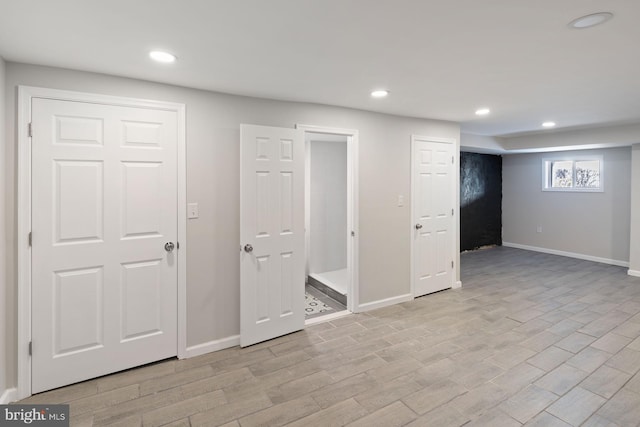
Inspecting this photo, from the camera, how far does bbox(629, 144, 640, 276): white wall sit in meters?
5.12

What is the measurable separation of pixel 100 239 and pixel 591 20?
10.9 feet

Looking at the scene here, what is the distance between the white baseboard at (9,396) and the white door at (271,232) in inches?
59.9

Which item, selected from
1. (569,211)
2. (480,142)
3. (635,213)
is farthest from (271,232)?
(569,211)

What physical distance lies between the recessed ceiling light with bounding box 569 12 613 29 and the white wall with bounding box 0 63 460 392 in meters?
2.12

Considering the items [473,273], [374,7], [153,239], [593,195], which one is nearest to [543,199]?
[593,195]

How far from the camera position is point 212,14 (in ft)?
5.31

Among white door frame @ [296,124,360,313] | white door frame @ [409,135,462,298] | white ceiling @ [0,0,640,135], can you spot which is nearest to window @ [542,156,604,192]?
white door frame @ [409,135,462,298]

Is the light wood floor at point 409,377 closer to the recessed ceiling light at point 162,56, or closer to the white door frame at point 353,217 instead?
the white door frame at point 353,217

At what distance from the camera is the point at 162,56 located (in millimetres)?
2109

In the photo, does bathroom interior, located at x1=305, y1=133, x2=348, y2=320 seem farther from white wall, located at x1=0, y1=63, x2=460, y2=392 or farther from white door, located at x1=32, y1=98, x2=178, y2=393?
white door, located at x1=32, y1=98, x2=178, y2=393

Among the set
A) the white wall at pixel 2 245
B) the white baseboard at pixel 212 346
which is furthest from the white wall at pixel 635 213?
the white wall at pixel 2 245

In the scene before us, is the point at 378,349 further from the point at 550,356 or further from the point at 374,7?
the point at 374,7

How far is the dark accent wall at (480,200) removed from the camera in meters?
7.03

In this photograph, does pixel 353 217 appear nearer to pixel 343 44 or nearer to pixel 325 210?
pixel 325 210
